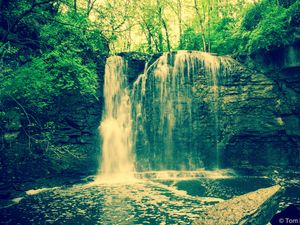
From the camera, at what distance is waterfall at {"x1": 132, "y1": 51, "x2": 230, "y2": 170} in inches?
513

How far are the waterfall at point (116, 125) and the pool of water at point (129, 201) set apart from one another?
1990 millimetres

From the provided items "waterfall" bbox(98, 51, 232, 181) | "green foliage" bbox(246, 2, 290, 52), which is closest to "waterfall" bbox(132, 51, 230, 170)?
"waterfall" bbox(98, 51, 232, 181)

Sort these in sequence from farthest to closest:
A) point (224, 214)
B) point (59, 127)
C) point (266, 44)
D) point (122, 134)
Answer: point (122, 134) < point (266, 44) < point (59, 127) < point (224, 214)

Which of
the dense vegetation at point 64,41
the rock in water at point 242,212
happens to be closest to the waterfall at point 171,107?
the dense vegetation at point 64,41

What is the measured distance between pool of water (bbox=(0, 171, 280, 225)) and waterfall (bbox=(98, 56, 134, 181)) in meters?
1.99

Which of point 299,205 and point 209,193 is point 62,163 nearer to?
point 209,193

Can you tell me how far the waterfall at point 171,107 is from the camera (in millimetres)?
13031

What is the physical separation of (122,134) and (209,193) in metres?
6.03

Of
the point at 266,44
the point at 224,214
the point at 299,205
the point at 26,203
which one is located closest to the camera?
the point at 224,214

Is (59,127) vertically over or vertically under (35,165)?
over

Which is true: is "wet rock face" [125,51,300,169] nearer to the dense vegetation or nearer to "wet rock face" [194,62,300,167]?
"wet rock face" [194,62,300,167]

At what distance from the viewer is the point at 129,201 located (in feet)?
26.1

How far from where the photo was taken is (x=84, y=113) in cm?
1215

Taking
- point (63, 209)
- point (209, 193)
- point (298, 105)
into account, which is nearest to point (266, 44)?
point (298, 105)
